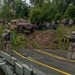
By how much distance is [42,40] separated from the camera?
991 inches

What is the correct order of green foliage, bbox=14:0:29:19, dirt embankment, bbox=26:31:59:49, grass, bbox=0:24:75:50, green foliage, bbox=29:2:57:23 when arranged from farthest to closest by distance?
green foliage, bbox=14:0:29:19, green foliage, bbox=29:2:57:23, dirt embankment, bbox=26:31:59:49, grass, bbox=0:24:75:50

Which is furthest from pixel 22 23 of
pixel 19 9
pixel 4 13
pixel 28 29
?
pixel 19 9

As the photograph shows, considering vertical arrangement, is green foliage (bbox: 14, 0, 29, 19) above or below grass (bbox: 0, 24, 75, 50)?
above

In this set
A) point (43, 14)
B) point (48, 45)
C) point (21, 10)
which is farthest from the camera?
point (21, 10)

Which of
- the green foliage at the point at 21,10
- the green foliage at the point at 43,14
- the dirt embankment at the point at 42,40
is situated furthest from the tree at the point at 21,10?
the dirt embankment at the point at 42,40

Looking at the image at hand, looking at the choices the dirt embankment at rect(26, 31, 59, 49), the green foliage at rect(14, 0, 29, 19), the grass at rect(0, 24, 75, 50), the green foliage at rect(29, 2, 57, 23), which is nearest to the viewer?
the grass at rect(0, 24, 75, 50)

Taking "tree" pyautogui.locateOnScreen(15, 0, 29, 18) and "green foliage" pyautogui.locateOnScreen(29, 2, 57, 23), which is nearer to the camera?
"green foliage" pyautogui.locateOnScreen(29, 2, 57, 23)

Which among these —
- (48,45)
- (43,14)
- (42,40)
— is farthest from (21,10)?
(48,45)

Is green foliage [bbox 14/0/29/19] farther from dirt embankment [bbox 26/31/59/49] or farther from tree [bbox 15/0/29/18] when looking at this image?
dirt embankment [bbox 26/31/59/49]

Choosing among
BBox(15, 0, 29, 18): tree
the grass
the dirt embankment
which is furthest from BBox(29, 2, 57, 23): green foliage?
BBox(15, 0, 29, 18): tree

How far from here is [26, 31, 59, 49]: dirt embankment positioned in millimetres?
23531

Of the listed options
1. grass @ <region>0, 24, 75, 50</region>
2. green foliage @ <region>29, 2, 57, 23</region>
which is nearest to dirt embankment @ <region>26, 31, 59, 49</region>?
grass @ <region>0, 24, 75, 50</region>

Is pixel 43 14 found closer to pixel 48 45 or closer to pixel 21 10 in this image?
pixel 48 45

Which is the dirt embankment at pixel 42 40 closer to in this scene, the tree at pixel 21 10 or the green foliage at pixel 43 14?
the green foliage at pixel 43 14
